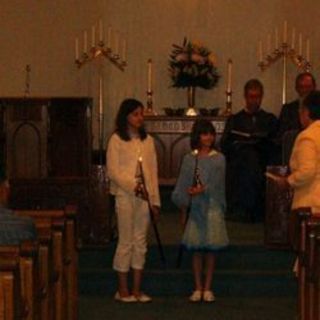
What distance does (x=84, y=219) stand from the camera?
9891 mm

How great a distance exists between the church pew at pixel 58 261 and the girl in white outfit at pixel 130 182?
3.38 ft

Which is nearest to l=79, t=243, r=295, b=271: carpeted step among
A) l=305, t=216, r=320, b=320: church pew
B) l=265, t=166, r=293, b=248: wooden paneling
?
l=265, t=166, r=293, b=248: wooden paneling

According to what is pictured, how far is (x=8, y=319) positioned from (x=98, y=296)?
15.8 ft

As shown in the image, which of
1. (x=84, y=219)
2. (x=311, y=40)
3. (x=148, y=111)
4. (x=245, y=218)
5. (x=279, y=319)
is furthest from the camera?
(x=311, y=40)

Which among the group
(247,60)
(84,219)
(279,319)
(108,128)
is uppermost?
(247,60)

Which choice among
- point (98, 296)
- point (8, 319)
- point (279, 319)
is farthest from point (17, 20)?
point (8, 319)

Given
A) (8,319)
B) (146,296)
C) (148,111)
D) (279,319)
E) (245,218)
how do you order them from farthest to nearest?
(148,111), (245,218), (146,296), (279,319), (8,319)

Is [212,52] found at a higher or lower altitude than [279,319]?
higher

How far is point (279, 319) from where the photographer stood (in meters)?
8.19

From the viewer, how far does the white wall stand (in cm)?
1461

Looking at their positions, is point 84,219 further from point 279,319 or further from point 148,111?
point 148,111

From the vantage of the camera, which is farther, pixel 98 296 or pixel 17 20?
pixel 17 20

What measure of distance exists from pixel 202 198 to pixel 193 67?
501cm

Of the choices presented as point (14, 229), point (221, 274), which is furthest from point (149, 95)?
point (14, 229)
